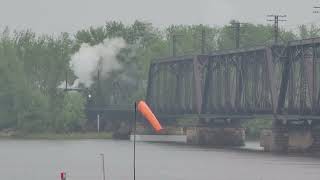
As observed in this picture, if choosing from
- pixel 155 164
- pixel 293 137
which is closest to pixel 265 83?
pixel 293 137

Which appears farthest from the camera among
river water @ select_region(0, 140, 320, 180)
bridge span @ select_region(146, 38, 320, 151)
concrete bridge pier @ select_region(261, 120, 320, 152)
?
concrete bridge pier @ select_region(261, 120, 320, 152)

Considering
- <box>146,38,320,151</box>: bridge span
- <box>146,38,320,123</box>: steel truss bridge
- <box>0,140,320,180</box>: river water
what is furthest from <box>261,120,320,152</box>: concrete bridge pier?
<box>0,140,320,180</box>: river water

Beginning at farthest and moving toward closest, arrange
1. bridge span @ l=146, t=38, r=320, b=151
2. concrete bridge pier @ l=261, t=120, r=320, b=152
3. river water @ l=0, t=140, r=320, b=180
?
concrete bridge pier @ l=261, t=120, r=320, b=152, bridge span @ l=146, t=38, r=320, b=151, river water @ l=0, t=140, r=320, b=180

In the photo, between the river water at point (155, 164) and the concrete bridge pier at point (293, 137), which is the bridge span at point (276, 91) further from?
the river water at point (155, 164)

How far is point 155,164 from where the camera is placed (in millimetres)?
134750

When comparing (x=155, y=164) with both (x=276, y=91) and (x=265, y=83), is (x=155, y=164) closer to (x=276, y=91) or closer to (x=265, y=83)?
(x=276, y=91)

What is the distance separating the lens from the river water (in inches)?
4456

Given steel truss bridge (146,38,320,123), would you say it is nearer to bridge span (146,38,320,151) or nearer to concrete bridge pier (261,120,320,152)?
bridge span (146,38,320,151)

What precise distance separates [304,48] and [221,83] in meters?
35.2

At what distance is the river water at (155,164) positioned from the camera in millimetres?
113188

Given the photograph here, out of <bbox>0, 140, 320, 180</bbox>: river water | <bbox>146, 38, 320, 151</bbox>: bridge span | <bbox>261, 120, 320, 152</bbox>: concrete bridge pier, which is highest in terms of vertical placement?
<bbox>146, 38, 320, 151</bbox>: bridge span

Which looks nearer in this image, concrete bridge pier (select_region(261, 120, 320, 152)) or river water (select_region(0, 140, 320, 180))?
river water (select_region(0, 140, 320, 180))

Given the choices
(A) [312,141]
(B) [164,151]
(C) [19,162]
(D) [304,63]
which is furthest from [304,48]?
(C) [19,162]

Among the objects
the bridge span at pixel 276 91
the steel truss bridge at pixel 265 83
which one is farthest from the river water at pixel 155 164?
the steel truss bridge at pixel 265 83
